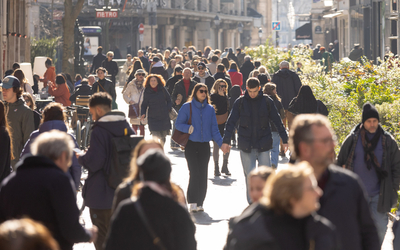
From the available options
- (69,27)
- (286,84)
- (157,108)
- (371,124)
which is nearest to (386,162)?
(371,124)

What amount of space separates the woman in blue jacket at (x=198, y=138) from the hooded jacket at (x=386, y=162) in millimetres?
3039

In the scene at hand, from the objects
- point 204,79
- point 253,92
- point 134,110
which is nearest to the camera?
point 253,92

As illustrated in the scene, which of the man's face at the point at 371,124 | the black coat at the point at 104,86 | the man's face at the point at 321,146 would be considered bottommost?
the man's face at the point at 321,146

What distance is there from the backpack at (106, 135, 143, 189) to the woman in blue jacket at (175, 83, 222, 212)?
120 inches

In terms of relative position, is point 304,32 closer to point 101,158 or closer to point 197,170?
point 197,170

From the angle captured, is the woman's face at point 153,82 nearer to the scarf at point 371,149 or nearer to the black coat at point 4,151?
the black coat at point 4,151

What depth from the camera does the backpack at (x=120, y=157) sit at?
19.5 ft

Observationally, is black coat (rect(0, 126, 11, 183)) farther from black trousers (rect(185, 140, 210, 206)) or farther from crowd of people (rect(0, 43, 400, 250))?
black trousers (rect(185, 140, 210, 206))

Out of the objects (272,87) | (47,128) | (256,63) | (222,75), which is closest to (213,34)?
(256,63)

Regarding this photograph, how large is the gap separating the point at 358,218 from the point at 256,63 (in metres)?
17.2

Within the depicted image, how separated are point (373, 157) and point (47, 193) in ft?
10.7

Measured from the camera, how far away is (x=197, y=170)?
9.03m

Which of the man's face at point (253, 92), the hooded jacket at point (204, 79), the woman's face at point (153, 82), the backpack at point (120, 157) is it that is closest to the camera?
the backpack at point (120, 157)

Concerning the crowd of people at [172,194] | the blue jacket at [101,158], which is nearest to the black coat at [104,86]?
the crowd of people at [172,194]
